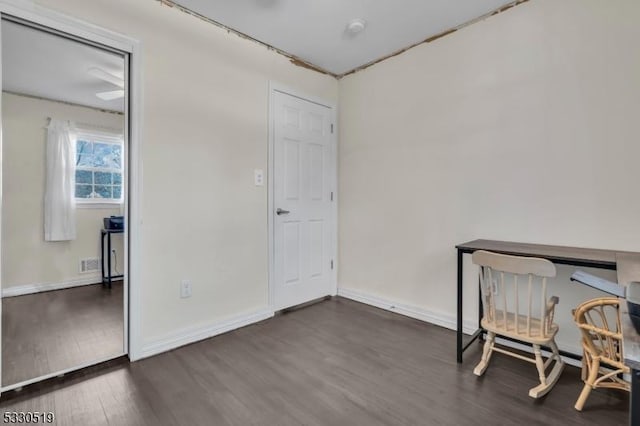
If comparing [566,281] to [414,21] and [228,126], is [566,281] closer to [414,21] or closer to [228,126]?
[414,21]

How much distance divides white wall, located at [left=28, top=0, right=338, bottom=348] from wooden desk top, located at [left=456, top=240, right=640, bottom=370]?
5.88 feet

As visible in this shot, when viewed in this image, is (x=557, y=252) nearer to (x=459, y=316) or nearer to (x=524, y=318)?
(x=524, y=318)

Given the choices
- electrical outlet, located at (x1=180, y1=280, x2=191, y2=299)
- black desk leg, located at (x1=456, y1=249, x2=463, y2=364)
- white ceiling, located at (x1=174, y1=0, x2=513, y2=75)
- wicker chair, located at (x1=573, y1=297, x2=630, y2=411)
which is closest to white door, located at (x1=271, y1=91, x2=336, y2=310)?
white ceiling, located at (x1=174, y1=0, x2=513, y2=75)

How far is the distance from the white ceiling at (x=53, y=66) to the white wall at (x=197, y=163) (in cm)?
32

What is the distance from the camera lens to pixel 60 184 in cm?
297

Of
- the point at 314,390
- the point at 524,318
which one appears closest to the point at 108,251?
the point at 314,390

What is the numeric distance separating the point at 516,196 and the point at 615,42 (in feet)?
3.48

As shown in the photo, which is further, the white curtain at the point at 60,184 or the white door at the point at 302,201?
the white door at the point at 302,201

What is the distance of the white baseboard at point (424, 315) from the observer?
224 centimetres

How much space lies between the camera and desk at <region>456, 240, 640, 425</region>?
0.63 metres

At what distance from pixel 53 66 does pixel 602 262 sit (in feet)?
13.2

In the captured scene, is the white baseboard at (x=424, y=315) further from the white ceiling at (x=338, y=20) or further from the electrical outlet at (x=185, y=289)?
the white ceiling at (x=338, y=20)

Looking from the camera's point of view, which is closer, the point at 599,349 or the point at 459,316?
the point at 599,349

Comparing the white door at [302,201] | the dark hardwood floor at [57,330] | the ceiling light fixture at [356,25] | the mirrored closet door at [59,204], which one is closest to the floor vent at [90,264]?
the mirrored closet door at [59,204]
